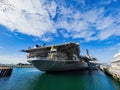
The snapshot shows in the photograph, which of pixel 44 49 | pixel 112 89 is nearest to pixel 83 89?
pixel 112 89

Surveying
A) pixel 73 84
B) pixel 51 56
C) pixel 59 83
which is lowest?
pixel 73 84

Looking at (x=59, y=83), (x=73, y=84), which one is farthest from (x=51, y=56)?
(x=73, y=84)

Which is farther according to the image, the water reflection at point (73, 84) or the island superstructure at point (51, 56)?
the island superstructure at point (51, 56)

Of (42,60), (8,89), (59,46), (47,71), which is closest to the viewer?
(8,89)

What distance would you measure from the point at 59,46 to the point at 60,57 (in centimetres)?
307

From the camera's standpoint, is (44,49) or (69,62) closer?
(44,49)

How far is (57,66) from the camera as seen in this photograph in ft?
130

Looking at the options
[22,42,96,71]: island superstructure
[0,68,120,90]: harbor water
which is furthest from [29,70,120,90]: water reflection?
[22,42,96,71]: island superstructure

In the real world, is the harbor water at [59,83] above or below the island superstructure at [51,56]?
below

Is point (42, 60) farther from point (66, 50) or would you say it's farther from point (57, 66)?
point (66, 50)

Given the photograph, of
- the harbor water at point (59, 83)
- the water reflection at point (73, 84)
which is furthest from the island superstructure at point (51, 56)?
the water reflection at point (73, 84)

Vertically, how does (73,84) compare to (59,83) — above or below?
below

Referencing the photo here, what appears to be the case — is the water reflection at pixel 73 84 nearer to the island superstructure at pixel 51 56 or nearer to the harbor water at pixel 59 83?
the harbor water at pixel 59 83

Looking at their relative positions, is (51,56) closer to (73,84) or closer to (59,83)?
(59,83)
